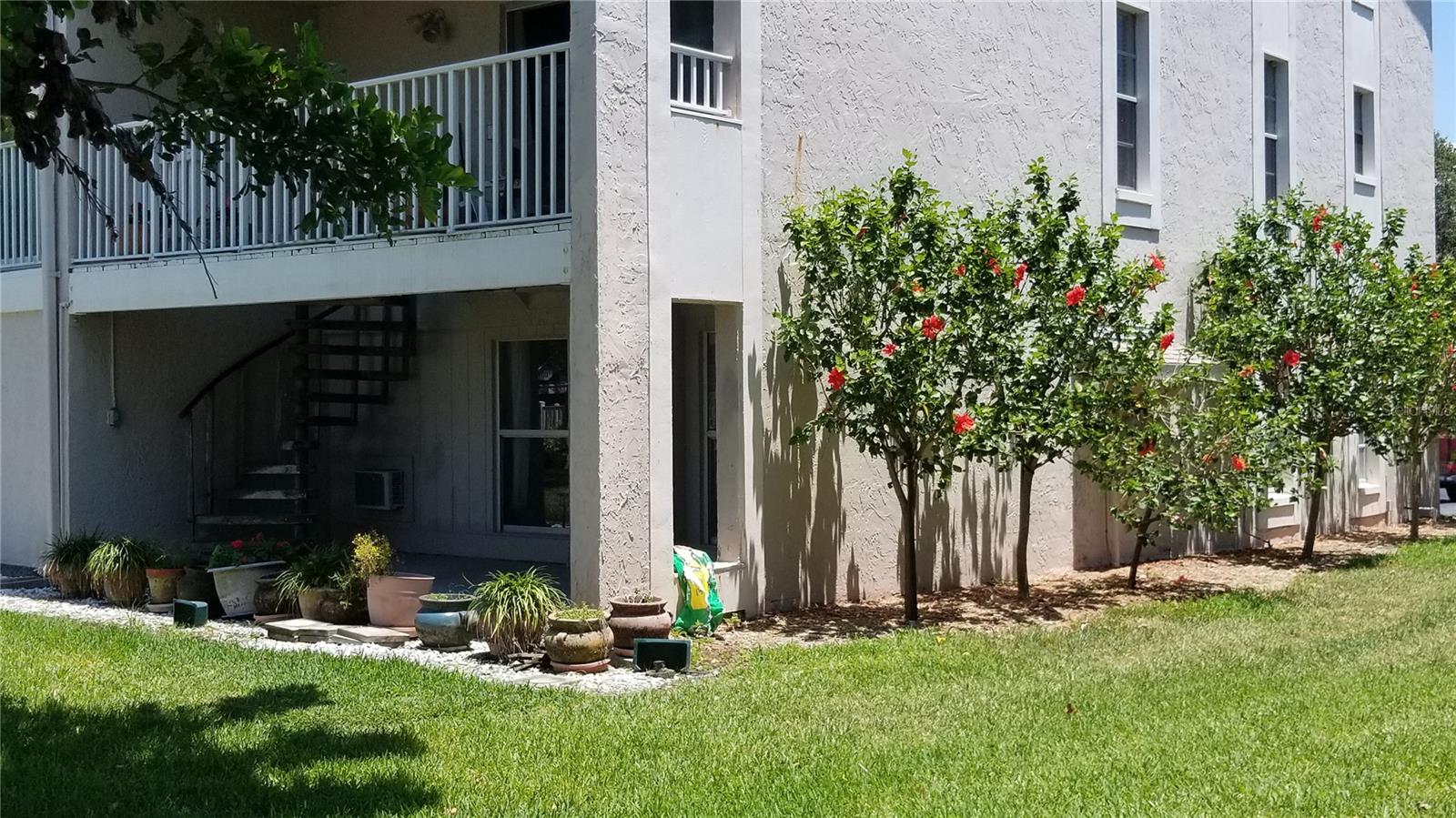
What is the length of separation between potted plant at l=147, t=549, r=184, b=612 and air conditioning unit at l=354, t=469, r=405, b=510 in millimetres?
3068

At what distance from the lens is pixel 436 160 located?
675 cm

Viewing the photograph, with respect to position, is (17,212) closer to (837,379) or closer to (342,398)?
(342,398)

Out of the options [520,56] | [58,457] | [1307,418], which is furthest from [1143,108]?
[58,457]

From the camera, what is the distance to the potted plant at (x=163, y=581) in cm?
1130

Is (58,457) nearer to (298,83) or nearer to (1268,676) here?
(298,83)

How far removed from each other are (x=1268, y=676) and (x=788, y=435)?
393 cm

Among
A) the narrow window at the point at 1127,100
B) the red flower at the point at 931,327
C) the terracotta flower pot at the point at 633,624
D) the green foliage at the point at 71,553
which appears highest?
the narrow window at the point at 1127,100

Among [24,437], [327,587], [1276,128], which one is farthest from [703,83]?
[1276,128]

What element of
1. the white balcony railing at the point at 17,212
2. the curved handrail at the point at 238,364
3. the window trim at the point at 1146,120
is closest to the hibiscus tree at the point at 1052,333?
the window trim at the point at 1146,120

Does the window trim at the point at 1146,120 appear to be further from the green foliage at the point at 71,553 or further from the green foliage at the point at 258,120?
the green foliage at the point at 71,553

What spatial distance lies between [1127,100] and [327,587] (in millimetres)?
9326

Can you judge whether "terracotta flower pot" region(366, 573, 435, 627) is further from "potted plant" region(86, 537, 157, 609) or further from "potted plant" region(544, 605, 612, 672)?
"potted plant" region(86, 537, 157, 609)

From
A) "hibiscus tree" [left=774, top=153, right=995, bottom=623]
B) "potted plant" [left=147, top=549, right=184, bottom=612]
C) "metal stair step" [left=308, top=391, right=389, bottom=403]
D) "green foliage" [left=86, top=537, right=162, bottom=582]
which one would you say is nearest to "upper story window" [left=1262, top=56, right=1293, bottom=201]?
"hibiscus tree" [left=774, top=153, right=995, bottom=623]

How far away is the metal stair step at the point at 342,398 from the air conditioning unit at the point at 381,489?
2.35ft
